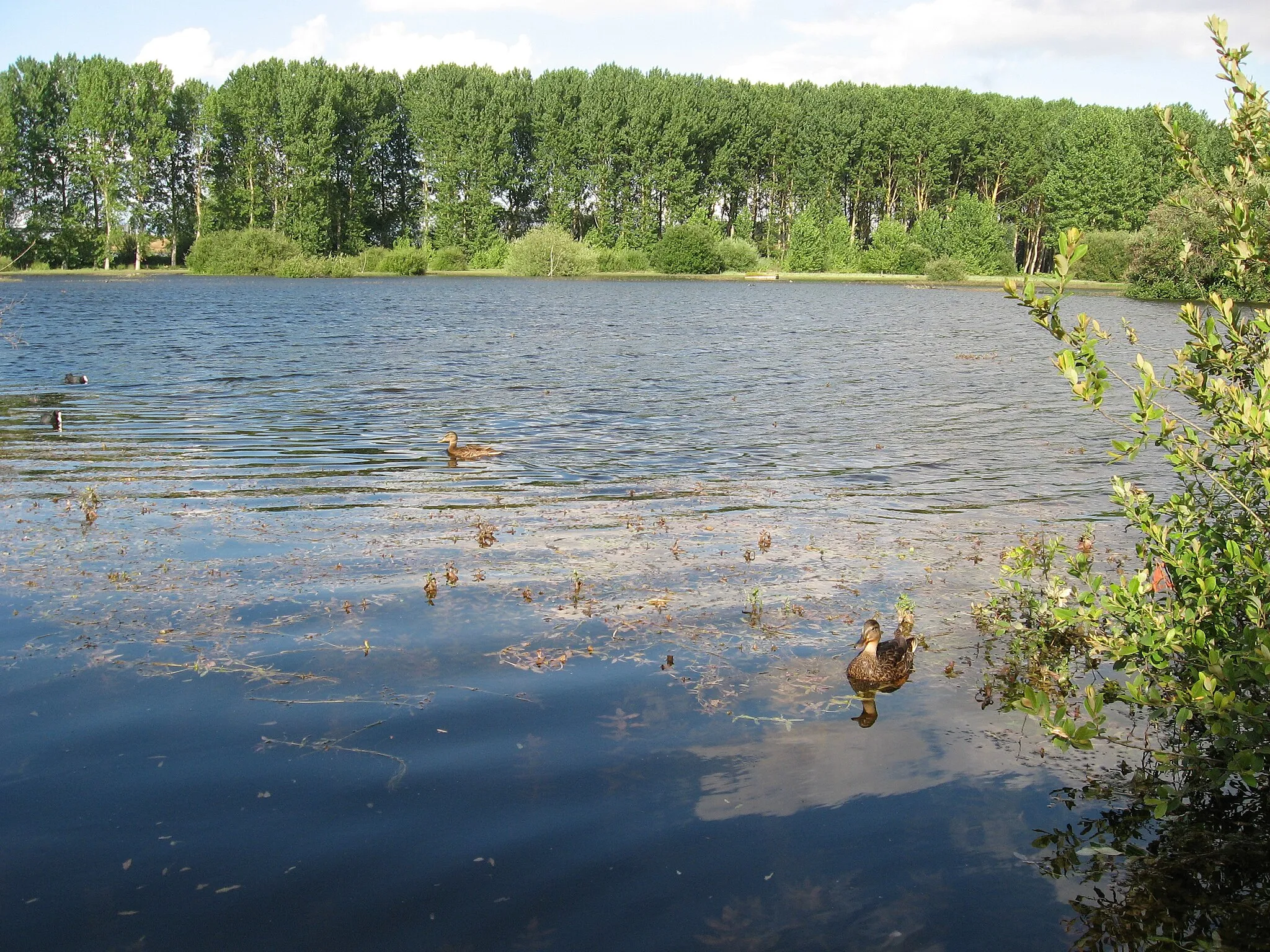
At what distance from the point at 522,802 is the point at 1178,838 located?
3.64 m

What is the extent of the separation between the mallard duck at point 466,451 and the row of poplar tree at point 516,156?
290 ft

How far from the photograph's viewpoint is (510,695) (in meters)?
7.71

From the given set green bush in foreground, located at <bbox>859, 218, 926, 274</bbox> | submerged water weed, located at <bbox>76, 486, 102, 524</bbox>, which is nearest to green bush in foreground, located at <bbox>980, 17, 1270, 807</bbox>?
submerged water weed, located at <bbox>76, 486, 102, 524</bbox>

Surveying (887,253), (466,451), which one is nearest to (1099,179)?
(887,253)

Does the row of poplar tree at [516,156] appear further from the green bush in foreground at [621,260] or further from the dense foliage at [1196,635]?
the dense foliage at [1196,635]

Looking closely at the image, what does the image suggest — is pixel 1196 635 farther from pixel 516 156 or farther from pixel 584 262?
pixel 516 156

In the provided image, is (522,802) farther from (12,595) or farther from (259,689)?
(12,595)

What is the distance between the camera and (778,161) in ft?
365

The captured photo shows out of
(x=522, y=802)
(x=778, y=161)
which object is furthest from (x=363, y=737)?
(x=778, y=161)

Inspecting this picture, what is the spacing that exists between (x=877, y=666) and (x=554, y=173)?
347 ft

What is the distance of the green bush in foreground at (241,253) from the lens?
93.6 metres

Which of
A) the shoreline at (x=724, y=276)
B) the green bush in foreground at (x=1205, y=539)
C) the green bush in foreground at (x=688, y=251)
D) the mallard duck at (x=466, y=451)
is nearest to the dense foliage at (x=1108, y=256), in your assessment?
the shoreline at (x=724, y=276)

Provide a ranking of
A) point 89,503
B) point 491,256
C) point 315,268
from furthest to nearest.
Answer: point 491,256, point 315,268, point 89,503

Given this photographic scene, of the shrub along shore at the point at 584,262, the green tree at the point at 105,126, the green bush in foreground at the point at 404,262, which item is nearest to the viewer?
the green tree at the point at 105,126
